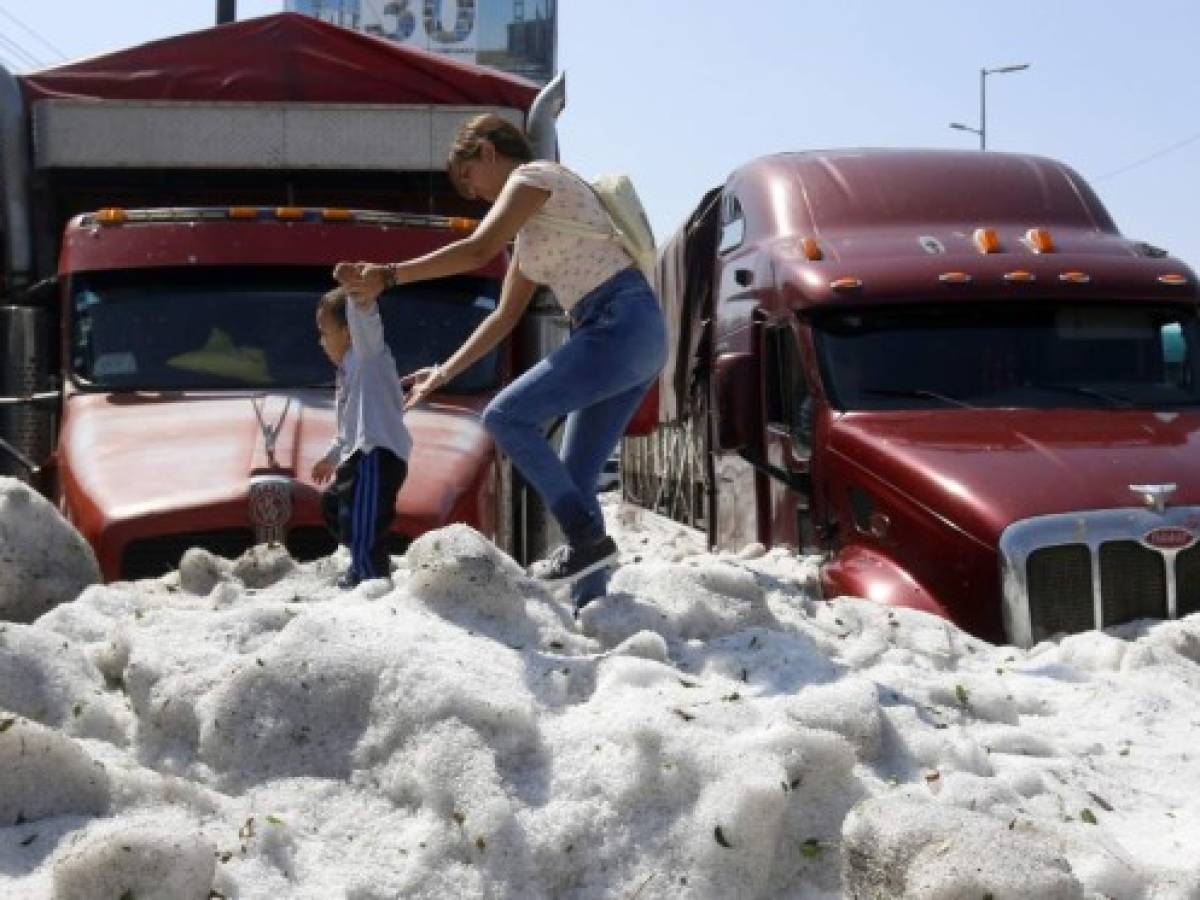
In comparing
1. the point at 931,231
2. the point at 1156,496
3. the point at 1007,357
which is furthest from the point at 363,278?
the point at 931,231

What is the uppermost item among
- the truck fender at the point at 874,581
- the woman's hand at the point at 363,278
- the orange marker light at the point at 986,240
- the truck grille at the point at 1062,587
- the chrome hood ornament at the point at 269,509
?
the woman's hand at the point at 363,278

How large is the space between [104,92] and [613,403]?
14.8 ft

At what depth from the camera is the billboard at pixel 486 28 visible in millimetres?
36250

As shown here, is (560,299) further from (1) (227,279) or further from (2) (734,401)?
(2) (734,401)

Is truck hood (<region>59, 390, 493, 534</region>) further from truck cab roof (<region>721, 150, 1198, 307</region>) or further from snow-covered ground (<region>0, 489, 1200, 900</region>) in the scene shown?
truck cab roof (<region>721, 150, 1198, 307</region>)

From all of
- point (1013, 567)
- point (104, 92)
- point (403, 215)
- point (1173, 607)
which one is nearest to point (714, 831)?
point (1013, 567)

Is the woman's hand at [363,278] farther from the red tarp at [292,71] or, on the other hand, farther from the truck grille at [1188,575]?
the red tarp at [292,71]

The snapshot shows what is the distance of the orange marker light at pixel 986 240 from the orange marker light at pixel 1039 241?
172 mm

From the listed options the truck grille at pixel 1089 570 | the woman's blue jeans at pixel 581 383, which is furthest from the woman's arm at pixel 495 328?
the truck grille at pixel 1089 570

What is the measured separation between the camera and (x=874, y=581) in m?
6.36

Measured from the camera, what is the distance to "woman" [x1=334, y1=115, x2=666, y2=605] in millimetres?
4586

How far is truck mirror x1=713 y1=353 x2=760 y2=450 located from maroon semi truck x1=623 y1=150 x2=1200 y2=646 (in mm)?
12

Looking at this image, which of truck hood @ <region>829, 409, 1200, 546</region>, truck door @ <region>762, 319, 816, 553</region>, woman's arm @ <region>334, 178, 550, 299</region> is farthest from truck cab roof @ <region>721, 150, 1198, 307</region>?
woman's arm @ <region>334, 178, 550, 299</region>

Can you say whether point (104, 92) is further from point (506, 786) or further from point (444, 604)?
point (506, 786)
